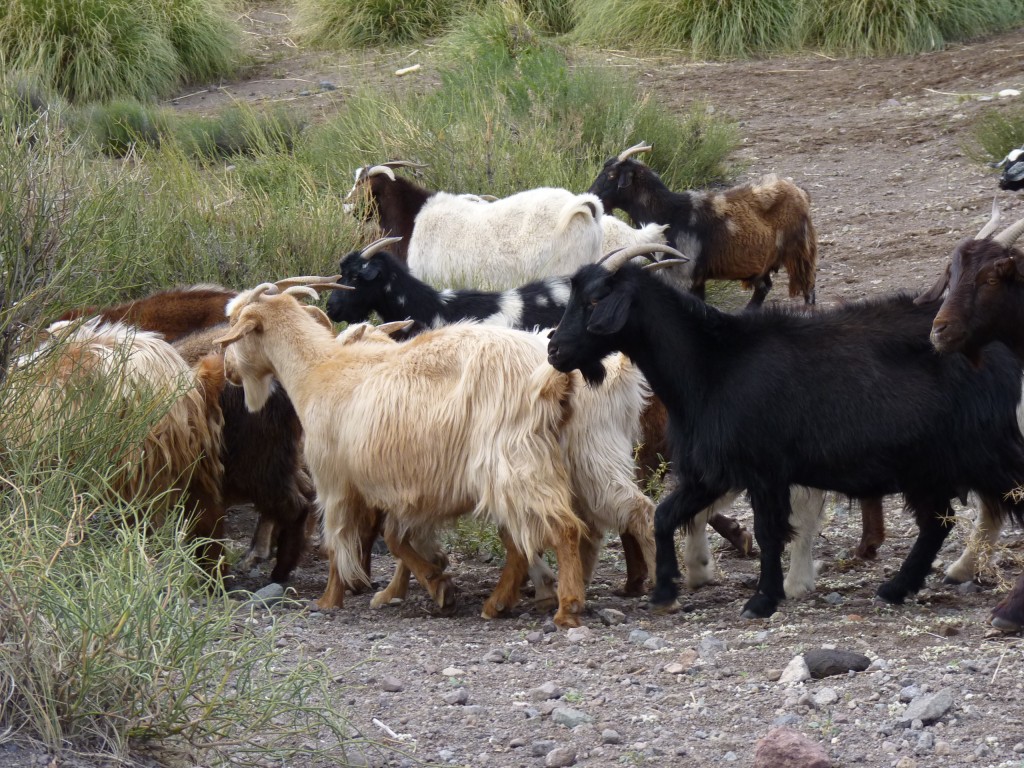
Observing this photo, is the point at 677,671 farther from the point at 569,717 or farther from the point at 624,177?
the point at 624,177

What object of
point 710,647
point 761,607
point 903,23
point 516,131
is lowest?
point 761,607

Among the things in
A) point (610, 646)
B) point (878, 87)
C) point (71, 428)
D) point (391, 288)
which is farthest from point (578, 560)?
point (878, 87)

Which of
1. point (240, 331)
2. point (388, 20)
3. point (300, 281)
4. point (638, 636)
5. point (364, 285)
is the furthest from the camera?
point (388, 20)

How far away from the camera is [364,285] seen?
830 cm

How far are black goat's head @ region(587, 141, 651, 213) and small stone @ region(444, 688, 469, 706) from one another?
702 centimetres

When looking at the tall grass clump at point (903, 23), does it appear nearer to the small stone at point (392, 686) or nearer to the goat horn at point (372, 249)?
the goat horn at point (372, 249)

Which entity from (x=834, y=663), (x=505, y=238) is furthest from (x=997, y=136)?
(x=834, y=663)

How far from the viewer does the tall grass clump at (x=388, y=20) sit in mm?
20219

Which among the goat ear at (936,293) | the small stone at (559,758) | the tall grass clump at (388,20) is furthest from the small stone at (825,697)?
the tall grass clump at (388,20)

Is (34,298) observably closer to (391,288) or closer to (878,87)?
(391,288)

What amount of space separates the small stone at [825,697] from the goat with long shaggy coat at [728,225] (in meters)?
6.90

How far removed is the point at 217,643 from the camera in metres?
4.95

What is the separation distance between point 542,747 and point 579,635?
1259 mm

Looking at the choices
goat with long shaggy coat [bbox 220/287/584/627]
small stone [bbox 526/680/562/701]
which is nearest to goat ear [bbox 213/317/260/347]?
Result: goat with long shaggy coat [bbox 220/287/584/627]
